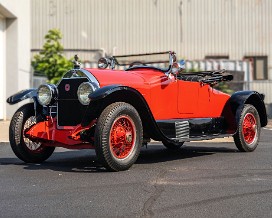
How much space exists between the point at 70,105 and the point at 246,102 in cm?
357

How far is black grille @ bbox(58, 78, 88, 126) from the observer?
22.3 feet

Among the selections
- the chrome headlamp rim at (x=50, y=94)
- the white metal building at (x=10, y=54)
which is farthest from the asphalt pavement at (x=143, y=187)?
the white metal building at (x=10, y=54)

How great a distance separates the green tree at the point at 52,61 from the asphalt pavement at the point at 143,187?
15.6 m

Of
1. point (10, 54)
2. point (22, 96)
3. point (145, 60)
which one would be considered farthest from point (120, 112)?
point (10, 54)

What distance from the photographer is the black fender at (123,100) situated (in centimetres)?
625

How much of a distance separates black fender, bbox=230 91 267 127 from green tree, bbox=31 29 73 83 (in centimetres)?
1468

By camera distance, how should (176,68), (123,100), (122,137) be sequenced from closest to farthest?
(122,137) → (123,100) → (176,68)

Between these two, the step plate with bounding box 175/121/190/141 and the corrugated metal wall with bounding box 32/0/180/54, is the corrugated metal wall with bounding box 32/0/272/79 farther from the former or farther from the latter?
the step plate with bounding box 175/121/190/141

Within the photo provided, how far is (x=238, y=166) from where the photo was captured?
691 cm

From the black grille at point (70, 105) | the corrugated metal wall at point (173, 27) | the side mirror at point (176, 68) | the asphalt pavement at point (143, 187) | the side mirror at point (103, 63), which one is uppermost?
the corrugated metal wall at point (173, 27)

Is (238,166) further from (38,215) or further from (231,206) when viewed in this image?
(38,215)

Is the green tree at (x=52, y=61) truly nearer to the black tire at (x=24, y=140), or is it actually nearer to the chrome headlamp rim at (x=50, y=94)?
the black tire at (x=24, y=140)

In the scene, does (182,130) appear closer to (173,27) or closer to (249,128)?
(249,128)

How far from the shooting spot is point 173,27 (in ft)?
85.9
